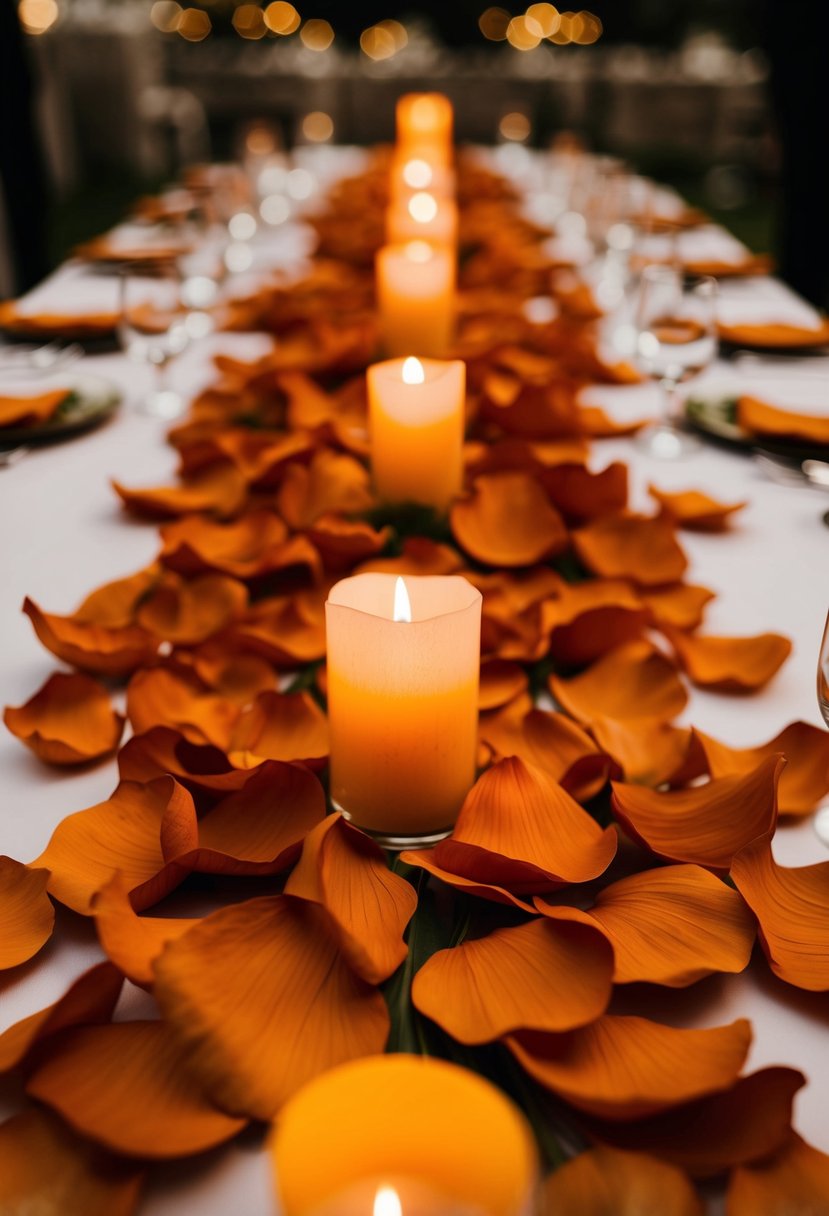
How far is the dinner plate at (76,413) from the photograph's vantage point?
1152mm

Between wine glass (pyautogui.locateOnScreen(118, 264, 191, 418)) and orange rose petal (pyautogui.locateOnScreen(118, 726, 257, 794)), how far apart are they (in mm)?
757

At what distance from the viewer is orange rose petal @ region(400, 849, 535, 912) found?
18.9 inches

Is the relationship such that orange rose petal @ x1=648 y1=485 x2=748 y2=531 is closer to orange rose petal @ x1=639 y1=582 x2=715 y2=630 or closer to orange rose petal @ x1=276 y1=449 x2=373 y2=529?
orange rose petal @ x1=639 y1=582 x2=715 y2=630

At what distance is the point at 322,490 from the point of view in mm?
939

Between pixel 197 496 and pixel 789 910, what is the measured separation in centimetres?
64

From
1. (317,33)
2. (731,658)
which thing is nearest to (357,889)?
(731,658)

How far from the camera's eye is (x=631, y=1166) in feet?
1.20

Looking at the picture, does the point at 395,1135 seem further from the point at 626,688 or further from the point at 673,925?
the point at 626,688

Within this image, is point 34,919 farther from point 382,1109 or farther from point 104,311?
point 104,311

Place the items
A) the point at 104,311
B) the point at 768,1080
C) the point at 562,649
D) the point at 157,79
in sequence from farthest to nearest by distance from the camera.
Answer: the point at 157,79 → the point at 104,311 → the point at 562,649 → the point at 768,1080

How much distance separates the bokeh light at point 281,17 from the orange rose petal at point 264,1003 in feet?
37.8

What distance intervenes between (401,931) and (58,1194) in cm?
17

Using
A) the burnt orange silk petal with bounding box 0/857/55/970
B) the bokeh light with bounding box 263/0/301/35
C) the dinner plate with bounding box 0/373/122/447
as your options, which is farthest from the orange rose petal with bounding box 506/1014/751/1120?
the bokeh light with bounding box 263/0/301/35

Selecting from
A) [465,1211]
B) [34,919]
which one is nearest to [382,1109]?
[465,1211]
